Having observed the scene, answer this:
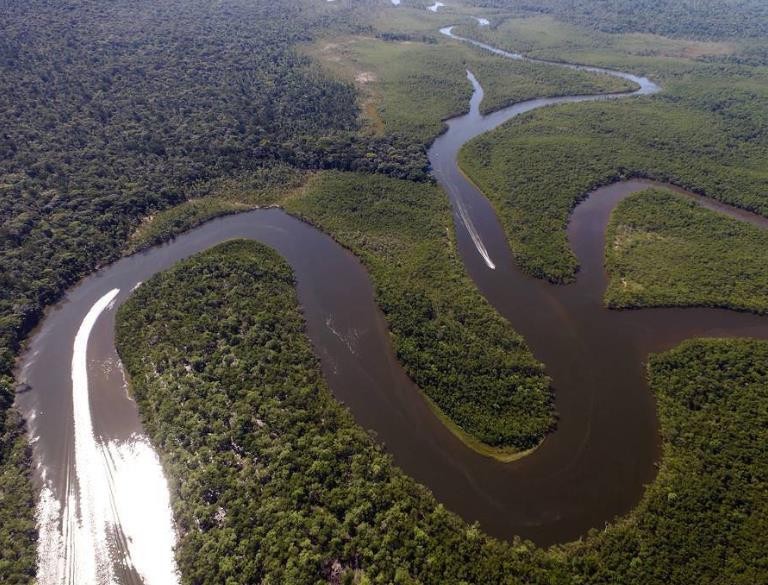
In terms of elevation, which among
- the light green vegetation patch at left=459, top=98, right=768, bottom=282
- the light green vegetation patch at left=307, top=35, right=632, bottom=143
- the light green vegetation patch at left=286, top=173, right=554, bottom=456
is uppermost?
the light green vegetation patch at left=307, top=35, right=632, bottom=143

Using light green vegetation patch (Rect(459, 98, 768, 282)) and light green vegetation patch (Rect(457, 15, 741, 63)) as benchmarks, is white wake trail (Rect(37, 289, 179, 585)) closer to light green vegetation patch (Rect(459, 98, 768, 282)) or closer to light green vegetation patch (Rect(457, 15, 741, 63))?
light green vegetation patch (Rect(459, 98, 768, 282))

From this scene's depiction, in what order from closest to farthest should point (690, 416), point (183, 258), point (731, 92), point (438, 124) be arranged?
point (690, 416) → point (183, 258) → point (438, 124) → point (731, 92)

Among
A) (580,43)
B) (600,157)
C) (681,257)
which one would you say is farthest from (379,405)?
(580,43)

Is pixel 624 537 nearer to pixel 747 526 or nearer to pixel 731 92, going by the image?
pixel 747 526

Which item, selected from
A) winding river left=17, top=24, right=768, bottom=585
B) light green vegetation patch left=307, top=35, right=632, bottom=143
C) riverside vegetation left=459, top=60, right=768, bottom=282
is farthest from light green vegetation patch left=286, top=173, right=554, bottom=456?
light green vegetation patch left=307, top=35, right=632, bottom=143

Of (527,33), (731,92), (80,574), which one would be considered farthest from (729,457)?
(527,33)
